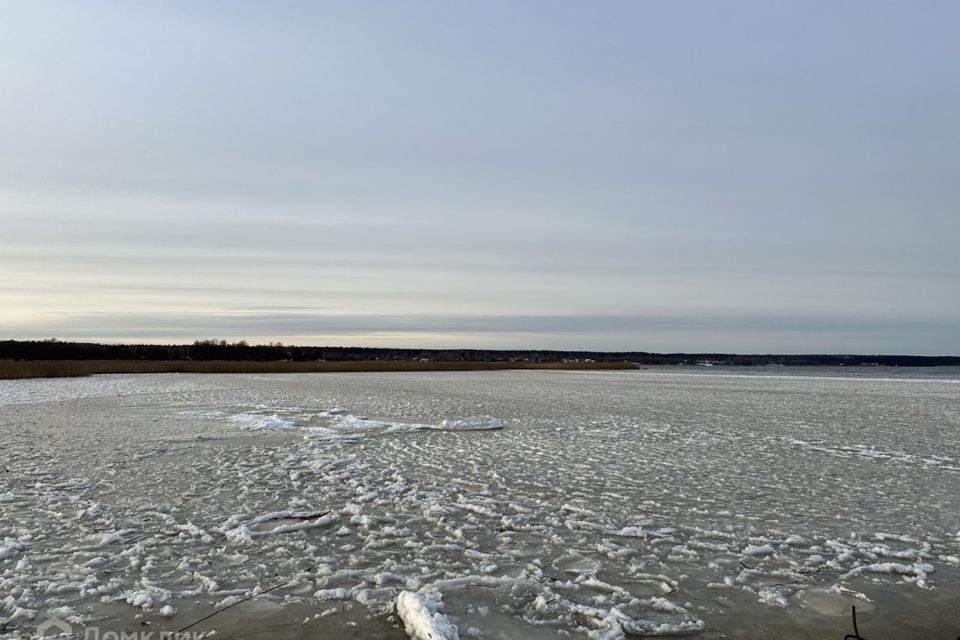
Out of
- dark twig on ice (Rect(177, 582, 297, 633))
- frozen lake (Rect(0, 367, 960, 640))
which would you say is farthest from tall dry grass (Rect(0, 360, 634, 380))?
dark twig on ice (Rect(177, 582, 297, 633))

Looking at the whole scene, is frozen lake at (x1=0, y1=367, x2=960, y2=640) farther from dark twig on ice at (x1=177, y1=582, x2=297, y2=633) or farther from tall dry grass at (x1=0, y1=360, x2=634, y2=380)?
tall dry grass at (x1=0, y1=360, x2=634, y2=380)

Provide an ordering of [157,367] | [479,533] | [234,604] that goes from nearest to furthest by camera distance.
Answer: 1. [234,604]
2. [479,533]
3. [157,367]

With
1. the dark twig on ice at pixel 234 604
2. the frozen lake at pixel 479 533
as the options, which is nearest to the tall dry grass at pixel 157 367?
the frozen lake at pixel 479 533

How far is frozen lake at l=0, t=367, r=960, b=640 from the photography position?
162 inches

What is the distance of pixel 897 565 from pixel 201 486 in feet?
23.6

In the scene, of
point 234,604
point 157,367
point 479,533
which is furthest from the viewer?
point 157,367

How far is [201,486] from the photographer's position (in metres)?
7.67

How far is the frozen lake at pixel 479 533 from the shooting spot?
4117 mm

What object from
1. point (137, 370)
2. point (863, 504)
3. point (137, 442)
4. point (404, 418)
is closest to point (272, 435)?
point (137, 442)

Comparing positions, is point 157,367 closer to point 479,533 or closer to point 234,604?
point 479,533

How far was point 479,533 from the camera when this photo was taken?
590cm

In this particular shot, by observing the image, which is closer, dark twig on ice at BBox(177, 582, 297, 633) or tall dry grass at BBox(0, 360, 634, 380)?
dark twig on ice at BBox(177, 582, 297, 633)

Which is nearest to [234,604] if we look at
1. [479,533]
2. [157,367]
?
[479,533]

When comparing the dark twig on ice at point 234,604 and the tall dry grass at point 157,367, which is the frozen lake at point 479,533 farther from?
the tall dry grass at point 157,367
